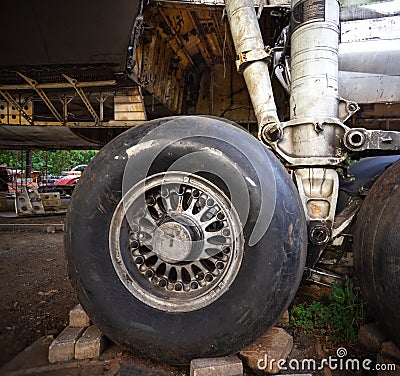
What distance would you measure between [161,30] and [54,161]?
70.1 feet

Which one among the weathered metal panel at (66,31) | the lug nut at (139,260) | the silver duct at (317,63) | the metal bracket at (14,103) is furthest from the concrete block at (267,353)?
the metal bracket at (14,103)

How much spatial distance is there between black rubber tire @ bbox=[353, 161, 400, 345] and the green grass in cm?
29

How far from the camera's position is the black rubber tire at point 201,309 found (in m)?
1.30

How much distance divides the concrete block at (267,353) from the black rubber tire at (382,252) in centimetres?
44

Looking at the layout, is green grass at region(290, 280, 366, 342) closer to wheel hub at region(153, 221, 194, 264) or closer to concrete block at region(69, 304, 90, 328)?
wheel hub at region(153, 221, 194, 264)

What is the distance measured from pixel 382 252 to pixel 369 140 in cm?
71

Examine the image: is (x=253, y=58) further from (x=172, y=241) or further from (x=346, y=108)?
(x=172, y=241)

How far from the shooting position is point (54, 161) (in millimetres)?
22766

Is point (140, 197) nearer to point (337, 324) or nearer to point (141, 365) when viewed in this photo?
point (141, 365)

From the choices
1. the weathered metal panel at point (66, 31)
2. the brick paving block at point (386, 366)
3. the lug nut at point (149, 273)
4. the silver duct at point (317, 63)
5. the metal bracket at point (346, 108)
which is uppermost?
the weathered metal panel at point (66, 31)

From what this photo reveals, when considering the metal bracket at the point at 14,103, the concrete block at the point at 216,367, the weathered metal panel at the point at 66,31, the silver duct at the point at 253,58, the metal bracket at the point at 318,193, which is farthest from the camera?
the metal bracket at the point at 14,103

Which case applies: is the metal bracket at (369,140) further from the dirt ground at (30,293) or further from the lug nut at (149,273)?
the dirt ground at (30,293)

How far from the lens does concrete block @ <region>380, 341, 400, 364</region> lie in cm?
140

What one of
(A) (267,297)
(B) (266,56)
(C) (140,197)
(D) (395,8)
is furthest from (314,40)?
(A) (267,297)
